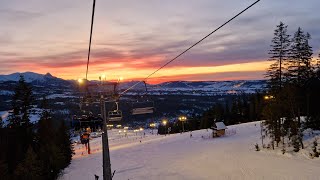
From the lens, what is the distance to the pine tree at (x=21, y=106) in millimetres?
57213

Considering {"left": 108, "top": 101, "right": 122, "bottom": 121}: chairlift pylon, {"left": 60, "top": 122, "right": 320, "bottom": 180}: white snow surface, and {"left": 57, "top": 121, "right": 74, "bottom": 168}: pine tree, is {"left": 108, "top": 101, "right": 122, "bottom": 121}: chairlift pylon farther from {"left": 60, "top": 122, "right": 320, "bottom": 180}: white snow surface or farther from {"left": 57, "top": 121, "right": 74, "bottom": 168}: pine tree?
{"left": 57, "top": 121, "right": 74, "bottom": 168}: pine tree

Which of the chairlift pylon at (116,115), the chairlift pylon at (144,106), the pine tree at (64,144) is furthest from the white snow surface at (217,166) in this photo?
the chairlift pylon at (116,115)

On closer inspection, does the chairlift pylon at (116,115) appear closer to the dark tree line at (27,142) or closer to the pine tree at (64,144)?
the dark tree line at (27,142)

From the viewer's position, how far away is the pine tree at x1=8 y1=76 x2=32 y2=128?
57.2 meters

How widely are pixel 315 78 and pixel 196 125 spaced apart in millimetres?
81472

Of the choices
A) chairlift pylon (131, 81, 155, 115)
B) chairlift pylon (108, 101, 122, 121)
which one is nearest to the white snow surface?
chairlift pylon (131, 81, 155, 115)

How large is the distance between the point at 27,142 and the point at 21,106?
6568 millimetres

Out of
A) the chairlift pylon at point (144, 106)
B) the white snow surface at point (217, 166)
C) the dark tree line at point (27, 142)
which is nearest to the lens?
the chairlift pylon at point (144, 106)

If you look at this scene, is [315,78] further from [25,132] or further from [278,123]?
[25,132]

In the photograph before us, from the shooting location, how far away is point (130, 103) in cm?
2752

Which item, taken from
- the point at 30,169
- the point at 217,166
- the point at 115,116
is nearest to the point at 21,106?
the point at 30,169

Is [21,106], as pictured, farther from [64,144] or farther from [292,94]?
[292,94]

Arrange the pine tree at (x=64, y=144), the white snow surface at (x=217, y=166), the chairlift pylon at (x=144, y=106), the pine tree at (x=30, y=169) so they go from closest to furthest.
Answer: the chairlift pylon at (x=144, y=106) → the white snow surface at (x=217, y=166) → the pine tree at (x=30, y=169) → the pine tree at (x=64, y=144)

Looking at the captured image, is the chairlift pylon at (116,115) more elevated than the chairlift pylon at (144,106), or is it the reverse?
the chairlift pylon at (144,106)
